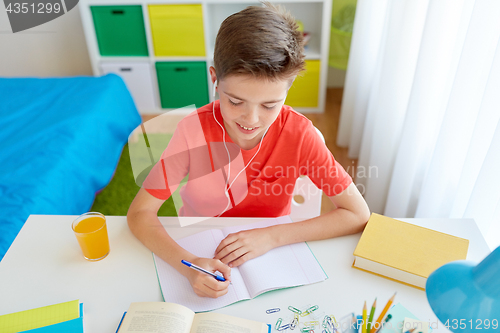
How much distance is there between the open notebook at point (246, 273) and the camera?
795 mm

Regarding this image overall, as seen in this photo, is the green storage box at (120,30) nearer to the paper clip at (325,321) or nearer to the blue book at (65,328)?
the blue book at (65,328)

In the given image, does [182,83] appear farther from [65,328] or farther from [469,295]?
[469,295]

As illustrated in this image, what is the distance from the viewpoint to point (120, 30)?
255cm

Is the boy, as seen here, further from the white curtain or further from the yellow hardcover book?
the white curtain

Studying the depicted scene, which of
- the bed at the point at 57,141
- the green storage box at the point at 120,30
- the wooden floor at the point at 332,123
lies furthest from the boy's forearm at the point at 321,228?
the green storage box at the point at 120,30

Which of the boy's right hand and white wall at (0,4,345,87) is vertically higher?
the boy's right hand

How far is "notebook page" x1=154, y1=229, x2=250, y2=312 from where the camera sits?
786mm

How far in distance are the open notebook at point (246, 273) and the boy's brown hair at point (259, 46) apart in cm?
38

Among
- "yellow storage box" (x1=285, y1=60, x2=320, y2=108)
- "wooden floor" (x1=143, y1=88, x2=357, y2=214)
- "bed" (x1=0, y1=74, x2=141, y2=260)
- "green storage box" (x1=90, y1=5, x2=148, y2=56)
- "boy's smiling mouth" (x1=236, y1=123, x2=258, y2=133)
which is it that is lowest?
"wooden floor" (x1=143, y1=88, x2=357, y2=214)

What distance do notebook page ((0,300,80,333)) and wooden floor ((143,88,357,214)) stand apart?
170cm

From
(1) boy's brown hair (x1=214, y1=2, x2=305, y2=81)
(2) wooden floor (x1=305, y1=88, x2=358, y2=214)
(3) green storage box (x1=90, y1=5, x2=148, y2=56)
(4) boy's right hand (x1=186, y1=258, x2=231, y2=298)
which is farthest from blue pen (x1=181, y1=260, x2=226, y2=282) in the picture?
(3) green storage box (x1=90, y1=5, x2=148, y2=56)

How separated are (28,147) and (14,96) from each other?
0.54 metres

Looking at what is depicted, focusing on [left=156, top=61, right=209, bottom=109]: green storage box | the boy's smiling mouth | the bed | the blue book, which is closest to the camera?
the blue book

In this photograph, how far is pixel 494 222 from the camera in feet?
3.60
